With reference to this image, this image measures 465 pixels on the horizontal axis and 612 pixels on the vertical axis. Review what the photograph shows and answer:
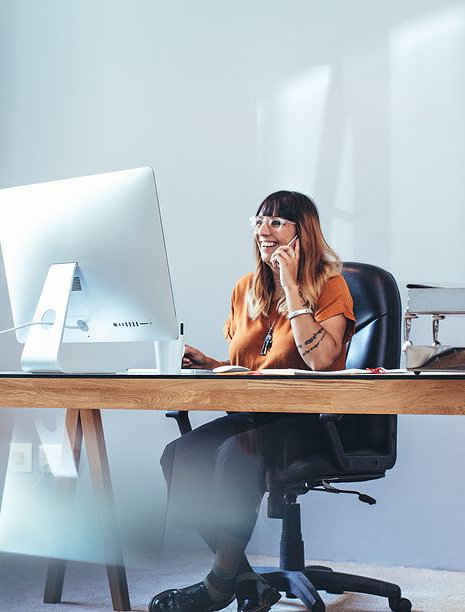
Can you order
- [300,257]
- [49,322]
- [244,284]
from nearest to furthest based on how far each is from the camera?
[49,322] → [300,257] → [244,284]

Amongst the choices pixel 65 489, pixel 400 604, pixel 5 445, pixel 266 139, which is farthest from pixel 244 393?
pixel 266 139

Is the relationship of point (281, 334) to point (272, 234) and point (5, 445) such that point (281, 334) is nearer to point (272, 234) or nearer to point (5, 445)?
point (272, 234)

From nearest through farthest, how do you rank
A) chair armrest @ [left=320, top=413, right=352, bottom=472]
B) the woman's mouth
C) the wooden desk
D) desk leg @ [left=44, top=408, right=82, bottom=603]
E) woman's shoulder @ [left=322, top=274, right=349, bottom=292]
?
1. the wooden desk
2. chair armrest @ [left=320, top=413, right=352, bottom=472]
3. desk leg @ [left=44, top=408, right=82, bottom=603]
4. woman's shoulder @ [left=322, top=274, right=349, bottom=292]
5. the woman's mouth

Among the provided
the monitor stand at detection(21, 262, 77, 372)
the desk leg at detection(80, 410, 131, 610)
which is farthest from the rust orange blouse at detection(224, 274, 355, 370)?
the monitor stand at detection(21, 262, 77, 372)

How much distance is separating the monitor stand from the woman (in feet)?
1.31

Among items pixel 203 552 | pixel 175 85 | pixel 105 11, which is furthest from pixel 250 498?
pixel 105 11

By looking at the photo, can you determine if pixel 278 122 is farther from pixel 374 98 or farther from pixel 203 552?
pixel 203 552

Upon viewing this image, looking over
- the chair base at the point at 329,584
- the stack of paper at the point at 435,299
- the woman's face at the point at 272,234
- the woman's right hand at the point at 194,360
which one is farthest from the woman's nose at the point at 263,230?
the stack of paper at the point at 435,299

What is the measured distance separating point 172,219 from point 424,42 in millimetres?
1125

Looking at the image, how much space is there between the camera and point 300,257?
2.36 m

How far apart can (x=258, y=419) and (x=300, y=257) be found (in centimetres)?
57

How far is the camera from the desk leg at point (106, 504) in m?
2.16

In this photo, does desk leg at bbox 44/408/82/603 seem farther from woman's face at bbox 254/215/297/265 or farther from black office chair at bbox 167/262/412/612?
woman's face at bbox 254/215/297/265

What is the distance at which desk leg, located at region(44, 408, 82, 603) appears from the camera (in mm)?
2172
